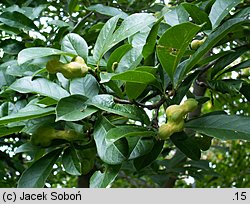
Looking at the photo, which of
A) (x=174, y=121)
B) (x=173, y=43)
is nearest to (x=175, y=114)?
(x=174, y=121)

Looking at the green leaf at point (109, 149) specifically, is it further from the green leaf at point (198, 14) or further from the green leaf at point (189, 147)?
the green leaf at point (198, 14)

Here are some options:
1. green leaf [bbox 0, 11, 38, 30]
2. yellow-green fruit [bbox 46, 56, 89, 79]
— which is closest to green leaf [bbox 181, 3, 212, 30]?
yellow-green fruit [bbox 46, 56, 89, 79]

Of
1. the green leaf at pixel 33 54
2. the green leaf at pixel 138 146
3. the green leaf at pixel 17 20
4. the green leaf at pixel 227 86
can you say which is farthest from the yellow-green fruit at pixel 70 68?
the green leaf at pixel 17 20

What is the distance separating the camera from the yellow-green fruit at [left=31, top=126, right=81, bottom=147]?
79 cm

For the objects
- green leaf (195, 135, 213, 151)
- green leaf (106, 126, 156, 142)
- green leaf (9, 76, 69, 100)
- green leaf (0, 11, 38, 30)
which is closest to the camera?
green leaf (106, 126, 156, 142)

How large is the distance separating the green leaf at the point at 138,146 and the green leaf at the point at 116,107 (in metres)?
0.04

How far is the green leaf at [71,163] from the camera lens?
0.79 metres

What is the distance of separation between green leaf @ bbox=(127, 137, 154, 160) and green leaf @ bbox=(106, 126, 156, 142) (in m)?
0.05

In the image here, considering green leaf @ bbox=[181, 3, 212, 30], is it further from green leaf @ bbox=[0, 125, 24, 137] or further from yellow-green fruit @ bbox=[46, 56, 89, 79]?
green leaf @ bbox=[0, 125, 24, 137]

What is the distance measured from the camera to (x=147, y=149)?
2.47ft

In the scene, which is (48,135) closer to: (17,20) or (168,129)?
(168,129)

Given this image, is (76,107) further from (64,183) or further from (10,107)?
(64,183)

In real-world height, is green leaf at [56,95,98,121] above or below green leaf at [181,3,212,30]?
below

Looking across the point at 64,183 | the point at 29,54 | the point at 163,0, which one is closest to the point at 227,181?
the point at 64,183
